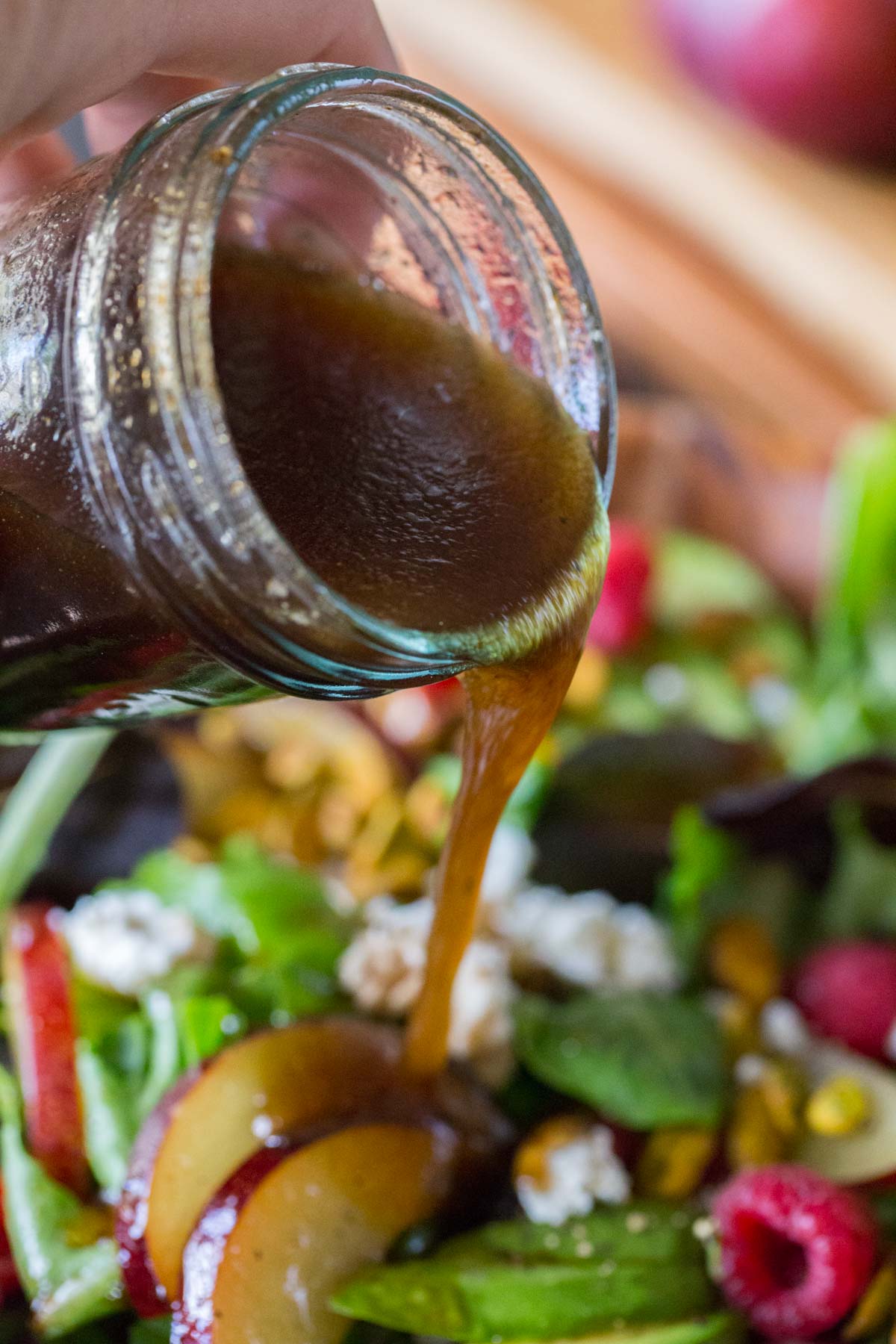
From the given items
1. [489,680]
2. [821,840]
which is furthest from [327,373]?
[821,840]

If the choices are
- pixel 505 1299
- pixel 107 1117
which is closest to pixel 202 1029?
pixel 107 1117

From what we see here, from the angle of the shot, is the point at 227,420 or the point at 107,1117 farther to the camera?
the point at 107,1117

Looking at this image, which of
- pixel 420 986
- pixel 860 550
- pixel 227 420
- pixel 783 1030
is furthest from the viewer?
pixel 860 550

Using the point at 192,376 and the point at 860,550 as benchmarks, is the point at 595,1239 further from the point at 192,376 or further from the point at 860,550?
the point at 860,550

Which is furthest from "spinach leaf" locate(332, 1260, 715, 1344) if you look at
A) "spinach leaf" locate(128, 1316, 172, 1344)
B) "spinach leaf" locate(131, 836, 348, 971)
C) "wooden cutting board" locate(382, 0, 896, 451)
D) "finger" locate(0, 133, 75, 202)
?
"wooden cutting board" locate(382, 0, 896, 451)

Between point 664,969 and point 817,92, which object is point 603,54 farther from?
point 664,969

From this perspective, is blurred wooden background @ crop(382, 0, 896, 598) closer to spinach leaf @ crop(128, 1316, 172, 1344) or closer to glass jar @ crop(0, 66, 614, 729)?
glass jar @ crop(0, 66, 614, 729)

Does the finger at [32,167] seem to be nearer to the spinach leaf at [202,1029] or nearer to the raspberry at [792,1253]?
the spinach leaf at [202,1029]
